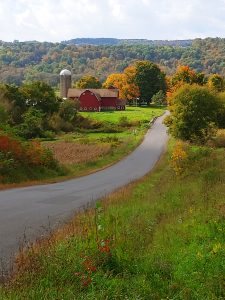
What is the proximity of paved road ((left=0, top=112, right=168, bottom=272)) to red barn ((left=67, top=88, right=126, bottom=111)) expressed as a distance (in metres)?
71.4

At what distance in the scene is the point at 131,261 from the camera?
8.99 meters

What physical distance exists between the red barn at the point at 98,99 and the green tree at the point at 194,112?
2184 inches

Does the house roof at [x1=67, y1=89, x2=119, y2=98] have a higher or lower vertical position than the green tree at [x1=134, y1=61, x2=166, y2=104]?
lower

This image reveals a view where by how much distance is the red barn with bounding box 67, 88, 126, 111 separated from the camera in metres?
110

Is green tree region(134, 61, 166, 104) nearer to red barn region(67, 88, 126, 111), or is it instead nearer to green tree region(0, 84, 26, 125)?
red barn region(67, 88, 126, 111)

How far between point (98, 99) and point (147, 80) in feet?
52.5

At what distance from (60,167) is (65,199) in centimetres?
1223

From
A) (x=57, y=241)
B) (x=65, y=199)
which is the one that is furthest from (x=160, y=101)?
(x=57, y=241)

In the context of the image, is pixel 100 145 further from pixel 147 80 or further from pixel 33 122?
pixel 147 80

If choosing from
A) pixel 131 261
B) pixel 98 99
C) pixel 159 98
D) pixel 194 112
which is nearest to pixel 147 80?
pixel 159 98

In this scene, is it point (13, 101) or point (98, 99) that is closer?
point (13, 101)

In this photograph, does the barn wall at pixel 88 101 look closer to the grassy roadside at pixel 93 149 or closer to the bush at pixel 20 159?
the grassy roadside at pixel 93 149

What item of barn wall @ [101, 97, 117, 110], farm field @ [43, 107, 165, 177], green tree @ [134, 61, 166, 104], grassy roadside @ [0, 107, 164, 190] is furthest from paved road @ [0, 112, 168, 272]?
green tree @ [134, 61, 166, 104]

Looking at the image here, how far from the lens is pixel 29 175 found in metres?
28.6
